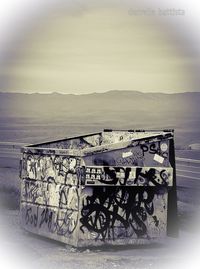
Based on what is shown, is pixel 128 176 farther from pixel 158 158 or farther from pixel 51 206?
pixel 51 206

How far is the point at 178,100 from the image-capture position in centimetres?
1029

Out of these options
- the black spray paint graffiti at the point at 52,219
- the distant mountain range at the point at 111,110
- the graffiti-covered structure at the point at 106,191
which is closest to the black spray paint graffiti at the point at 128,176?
the graffiti-covered structure at the point at 106,191

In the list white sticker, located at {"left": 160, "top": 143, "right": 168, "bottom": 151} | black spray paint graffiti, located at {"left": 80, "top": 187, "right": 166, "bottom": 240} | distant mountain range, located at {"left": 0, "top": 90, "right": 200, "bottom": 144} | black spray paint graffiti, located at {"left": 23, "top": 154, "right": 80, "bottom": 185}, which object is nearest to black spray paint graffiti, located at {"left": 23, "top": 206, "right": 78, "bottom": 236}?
black spray paint graffiti, located at {"left": 80, "top": 187, "right": 166, "bottom": 240}

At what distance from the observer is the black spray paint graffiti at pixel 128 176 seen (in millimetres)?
7504

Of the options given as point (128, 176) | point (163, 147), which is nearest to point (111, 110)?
point (163, 147)

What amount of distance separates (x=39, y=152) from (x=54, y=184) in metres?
0.52

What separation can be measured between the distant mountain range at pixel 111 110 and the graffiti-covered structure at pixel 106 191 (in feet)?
6.96

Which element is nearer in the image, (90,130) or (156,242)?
(156,242)

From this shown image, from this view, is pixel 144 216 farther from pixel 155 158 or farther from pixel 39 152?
pixel 39 152

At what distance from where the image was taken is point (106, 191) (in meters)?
7.64

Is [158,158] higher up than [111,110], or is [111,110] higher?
[111,110]

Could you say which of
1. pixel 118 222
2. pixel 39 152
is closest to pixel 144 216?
pixel 118 222

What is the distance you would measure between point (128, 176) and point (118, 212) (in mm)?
400

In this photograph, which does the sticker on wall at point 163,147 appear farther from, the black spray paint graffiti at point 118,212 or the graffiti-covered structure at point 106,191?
the black spray paint graffiti at point 118,212
